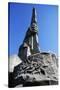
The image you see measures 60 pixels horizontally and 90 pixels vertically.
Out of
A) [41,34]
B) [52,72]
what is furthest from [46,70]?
[41,34]

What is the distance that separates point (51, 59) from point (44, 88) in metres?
0.31

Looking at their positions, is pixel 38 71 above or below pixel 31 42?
below

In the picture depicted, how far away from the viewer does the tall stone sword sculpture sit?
7.23ft

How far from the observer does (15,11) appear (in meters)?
2.19

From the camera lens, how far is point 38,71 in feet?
7.26

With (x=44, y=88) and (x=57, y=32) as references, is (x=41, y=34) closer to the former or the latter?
(x=57, y=32)

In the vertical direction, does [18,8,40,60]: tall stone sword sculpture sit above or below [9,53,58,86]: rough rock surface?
above

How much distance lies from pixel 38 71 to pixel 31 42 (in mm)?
303

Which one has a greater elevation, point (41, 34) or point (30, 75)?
point (41, 34)

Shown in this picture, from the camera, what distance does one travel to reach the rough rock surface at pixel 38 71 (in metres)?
2.18

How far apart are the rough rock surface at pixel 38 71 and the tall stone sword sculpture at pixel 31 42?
6 cm

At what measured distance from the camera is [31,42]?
2.22m

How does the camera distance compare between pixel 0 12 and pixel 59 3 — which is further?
pixel 59 3

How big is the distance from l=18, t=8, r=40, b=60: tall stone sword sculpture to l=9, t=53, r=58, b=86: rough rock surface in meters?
0.06
